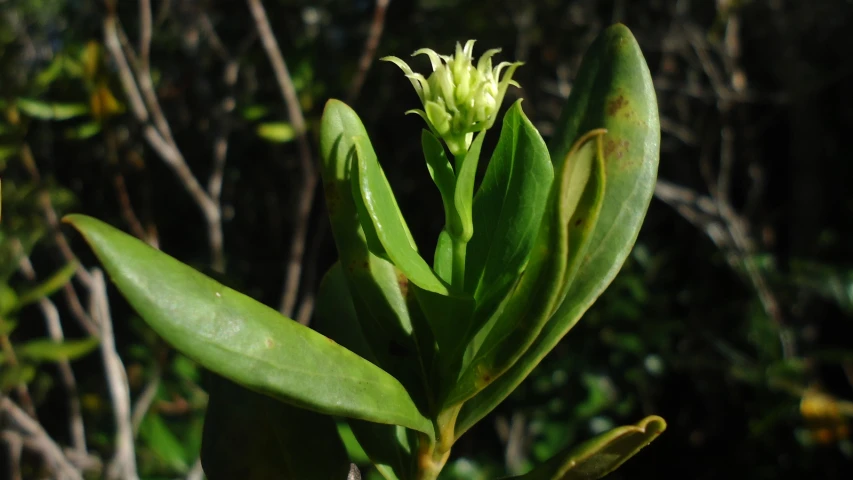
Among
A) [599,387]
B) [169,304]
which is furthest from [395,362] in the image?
[599,387]

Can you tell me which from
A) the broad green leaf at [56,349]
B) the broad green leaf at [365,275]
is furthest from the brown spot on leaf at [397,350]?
the broad green leaf at [56,349]

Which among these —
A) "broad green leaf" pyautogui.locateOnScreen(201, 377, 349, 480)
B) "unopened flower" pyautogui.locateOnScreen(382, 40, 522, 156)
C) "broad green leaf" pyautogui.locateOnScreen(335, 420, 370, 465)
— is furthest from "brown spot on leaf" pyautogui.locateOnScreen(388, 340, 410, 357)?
"broad green leaf" pyautogui.locateOnScreen(335, 420, 370, 465)

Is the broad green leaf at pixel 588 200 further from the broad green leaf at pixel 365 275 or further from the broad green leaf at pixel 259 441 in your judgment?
the broad green leaf at pixel 259 441

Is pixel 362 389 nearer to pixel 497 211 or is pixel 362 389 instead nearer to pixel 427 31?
pixel 497 211

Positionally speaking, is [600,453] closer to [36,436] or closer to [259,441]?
[259,441]

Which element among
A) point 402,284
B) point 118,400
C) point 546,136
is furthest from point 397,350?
point 546,136

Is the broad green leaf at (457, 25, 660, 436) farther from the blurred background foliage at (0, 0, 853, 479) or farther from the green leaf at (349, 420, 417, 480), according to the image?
the blurred background foliage at (0, 0, 853, 479)
